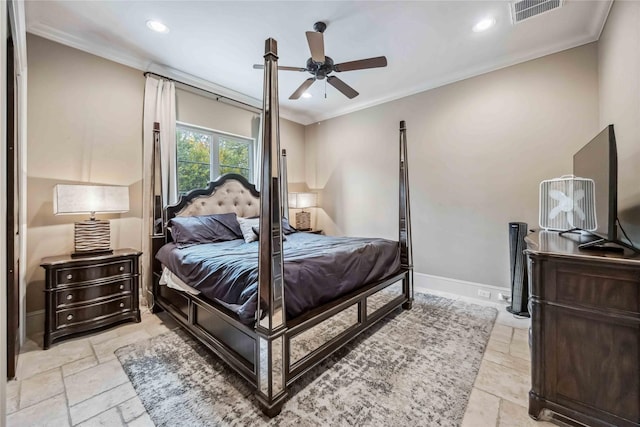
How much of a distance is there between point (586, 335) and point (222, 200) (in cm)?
387

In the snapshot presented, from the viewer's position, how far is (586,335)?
1.39 meters

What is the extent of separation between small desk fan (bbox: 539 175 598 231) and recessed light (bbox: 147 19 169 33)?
12.7 feet

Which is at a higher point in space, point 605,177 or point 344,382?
point 605,177

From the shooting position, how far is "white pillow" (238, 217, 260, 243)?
11.0 feet

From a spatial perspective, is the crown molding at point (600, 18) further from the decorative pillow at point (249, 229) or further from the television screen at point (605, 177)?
the decorative pillow at point (249, 229)

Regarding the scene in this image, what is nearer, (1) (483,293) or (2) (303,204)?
(1) (483,293)

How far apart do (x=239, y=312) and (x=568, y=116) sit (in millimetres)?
3816

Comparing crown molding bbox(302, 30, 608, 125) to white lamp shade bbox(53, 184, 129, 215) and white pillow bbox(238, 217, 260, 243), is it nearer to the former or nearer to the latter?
white pillow bbox(238, 217, 260, 243)

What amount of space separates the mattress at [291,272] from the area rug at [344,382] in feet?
1.67

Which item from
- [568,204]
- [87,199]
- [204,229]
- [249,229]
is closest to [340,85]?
[249,229]

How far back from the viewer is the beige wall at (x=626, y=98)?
5.89 ft

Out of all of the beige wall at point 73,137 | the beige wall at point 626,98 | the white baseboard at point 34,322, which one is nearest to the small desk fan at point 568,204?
the beige wall at point 626,98

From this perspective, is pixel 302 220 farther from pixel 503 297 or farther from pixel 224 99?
pixel 503 297

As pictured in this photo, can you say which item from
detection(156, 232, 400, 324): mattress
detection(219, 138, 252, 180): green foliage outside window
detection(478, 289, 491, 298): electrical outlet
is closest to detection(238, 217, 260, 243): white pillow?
detection(156, 232, 400, 324): mattress
